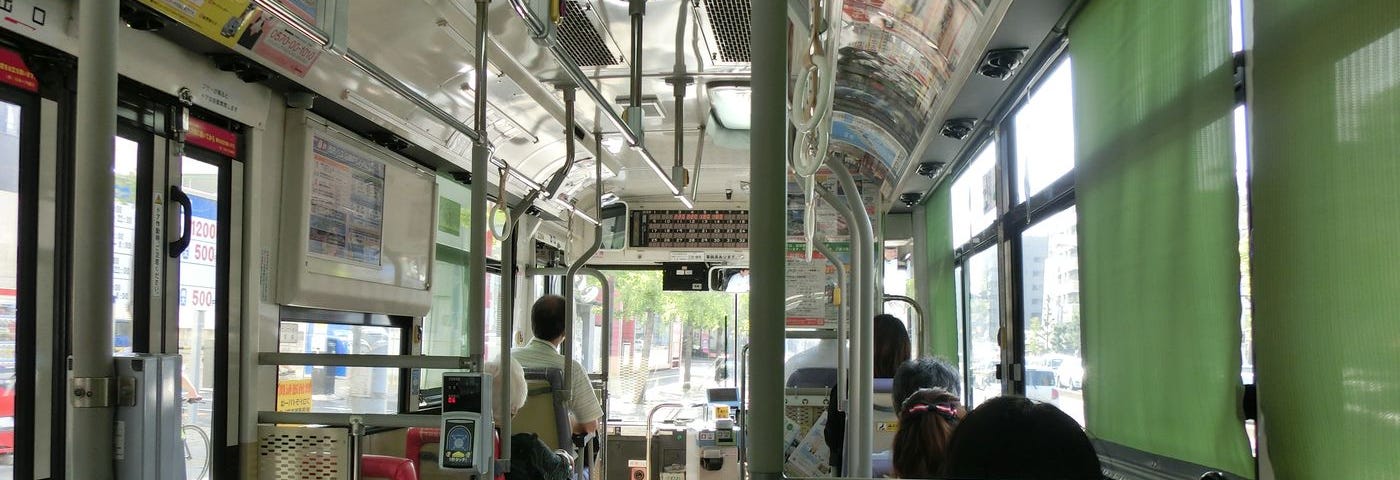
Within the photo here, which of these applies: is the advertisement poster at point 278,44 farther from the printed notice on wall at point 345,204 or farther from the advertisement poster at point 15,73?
the advertisement poster at point 15,73

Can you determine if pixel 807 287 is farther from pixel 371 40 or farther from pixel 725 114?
pixel 371 40

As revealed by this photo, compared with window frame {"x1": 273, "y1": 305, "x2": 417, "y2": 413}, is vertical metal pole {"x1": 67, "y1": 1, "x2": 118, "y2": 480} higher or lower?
higher

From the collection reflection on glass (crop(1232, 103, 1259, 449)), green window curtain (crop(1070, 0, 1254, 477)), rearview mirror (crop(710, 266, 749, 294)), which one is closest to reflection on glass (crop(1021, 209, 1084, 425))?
green window curtain (crop(1070, 0, 1254, 477))

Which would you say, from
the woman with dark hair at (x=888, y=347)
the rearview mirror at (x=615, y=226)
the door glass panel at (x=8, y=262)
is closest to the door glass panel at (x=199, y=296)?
the door glass panel at (x=8, y=262)

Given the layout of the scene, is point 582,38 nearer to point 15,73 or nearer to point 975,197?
point 15,73

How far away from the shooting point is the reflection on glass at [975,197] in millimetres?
5051

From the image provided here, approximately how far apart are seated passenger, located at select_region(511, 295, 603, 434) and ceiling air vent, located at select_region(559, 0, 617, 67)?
1292 mm

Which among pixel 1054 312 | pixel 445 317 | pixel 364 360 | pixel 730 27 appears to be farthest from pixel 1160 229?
pixel 445 317

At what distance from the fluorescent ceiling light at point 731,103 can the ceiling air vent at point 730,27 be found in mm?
433

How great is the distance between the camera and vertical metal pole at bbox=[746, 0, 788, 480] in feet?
3.47

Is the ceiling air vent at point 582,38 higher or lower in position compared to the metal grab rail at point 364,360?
higher

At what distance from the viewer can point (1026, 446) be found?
173cm

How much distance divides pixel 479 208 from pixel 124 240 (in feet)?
3.59

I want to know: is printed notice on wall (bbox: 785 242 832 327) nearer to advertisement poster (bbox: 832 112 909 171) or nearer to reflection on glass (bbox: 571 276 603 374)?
advertisement poster (bbox: 832 112 909 171)
